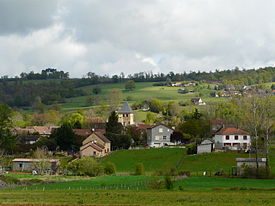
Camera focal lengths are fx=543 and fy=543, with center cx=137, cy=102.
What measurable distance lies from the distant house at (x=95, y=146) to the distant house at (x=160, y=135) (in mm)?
14447

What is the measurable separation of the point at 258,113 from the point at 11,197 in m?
53.2

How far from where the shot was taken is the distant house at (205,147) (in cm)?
9121

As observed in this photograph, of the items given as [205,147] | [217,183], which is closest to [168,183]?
[217,183]

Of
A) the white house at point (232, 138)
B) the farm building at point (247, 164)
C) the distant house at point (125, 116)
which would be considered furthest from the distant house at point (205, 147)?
the distant house at point (125, 116)

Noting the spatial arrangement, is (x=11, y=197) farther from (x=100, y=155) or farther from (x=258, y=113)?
(x=100, y=155)

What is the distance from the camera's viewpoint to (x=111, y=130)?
113 metres

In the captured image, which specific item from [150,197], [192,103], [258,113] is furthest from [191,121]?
[192,103]

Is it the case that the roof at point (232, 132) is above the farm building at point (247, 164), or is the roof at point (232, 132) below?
above

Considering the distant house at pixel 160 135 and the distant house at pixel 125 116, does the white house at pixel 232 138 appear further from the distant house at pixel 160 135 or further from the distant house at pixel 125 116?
the distant house at pixel 125 116

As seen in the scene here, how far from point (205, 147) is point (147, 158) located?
1025 cm

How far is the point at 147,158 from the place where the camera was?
3529 inches

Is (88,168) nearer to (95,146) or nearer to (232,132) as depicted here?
(95,146)

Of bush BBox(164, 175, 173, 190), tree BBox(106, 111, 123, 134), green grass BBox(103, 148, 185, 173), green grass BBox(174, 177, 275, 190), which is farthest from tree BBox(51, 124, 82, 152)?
bush BBox(164, 175, 173, 190)

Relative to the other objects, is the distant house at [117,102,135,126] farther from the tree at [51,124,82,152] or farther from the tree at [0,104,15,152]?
the tree at [0,104,15,152]
